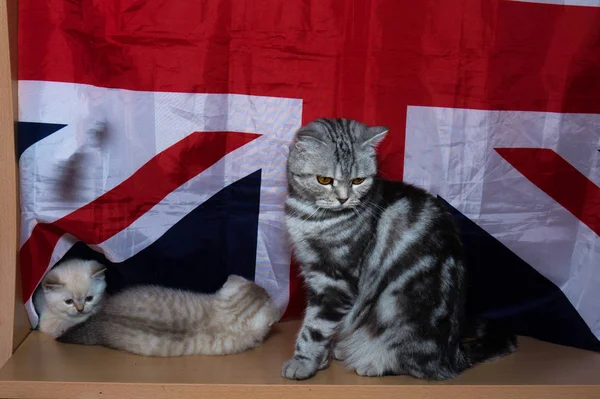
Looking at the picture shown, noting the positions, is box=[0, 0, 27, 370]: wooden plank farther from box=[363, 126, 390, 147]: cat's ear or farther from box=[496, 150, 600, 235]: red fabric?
box=[496, 150, 600, 235]: red fabric

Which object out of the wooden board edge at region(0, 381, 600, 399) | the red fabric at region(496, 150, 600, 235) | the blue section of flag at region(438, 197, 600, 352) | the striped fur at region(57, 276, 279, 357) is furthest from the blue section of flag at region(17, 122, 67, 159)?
the red fabric at region(496, 150, 600, 235)

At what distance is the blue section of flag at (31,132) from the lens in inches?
57.8

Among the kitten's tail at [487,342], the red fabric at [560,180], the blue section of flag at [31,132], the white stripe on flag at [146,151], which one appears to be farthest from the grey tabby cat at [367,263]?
the blue section of flag at [31,132]

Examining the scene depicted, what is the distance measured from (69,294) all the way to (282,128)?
2.23 ft

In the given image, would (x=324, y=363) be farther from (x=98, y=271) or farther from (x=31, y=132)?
(x=31, y=132)

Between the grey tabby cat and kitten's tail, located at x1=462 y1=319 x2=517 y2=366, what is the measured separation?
0.35 feet

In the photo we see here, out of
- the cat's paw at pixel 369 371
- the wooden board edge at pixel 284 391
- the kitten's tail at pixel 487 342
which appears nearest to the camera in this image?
the wooden board edge at pixel 284 391

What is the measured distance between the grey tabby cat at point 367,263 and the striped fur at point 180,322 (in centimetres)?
17

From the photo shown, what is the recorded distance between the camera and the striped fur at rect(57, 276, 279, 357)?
57.9 inches

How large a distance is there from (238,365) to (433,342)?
18.1 inches

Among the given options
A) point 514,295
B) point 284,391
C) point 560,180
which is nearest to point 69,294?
point 284,391

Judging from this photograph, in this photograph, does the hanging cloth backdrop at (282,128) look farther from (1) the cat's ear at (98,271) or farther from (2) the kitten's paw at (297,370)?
(2) the kitten's paw at (297,370)

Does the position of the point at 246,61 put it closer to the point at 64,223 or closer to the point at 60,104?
the point at 60,104

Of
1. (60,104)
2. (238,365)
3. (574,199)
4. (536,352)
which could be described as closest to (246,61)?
(60,104)
